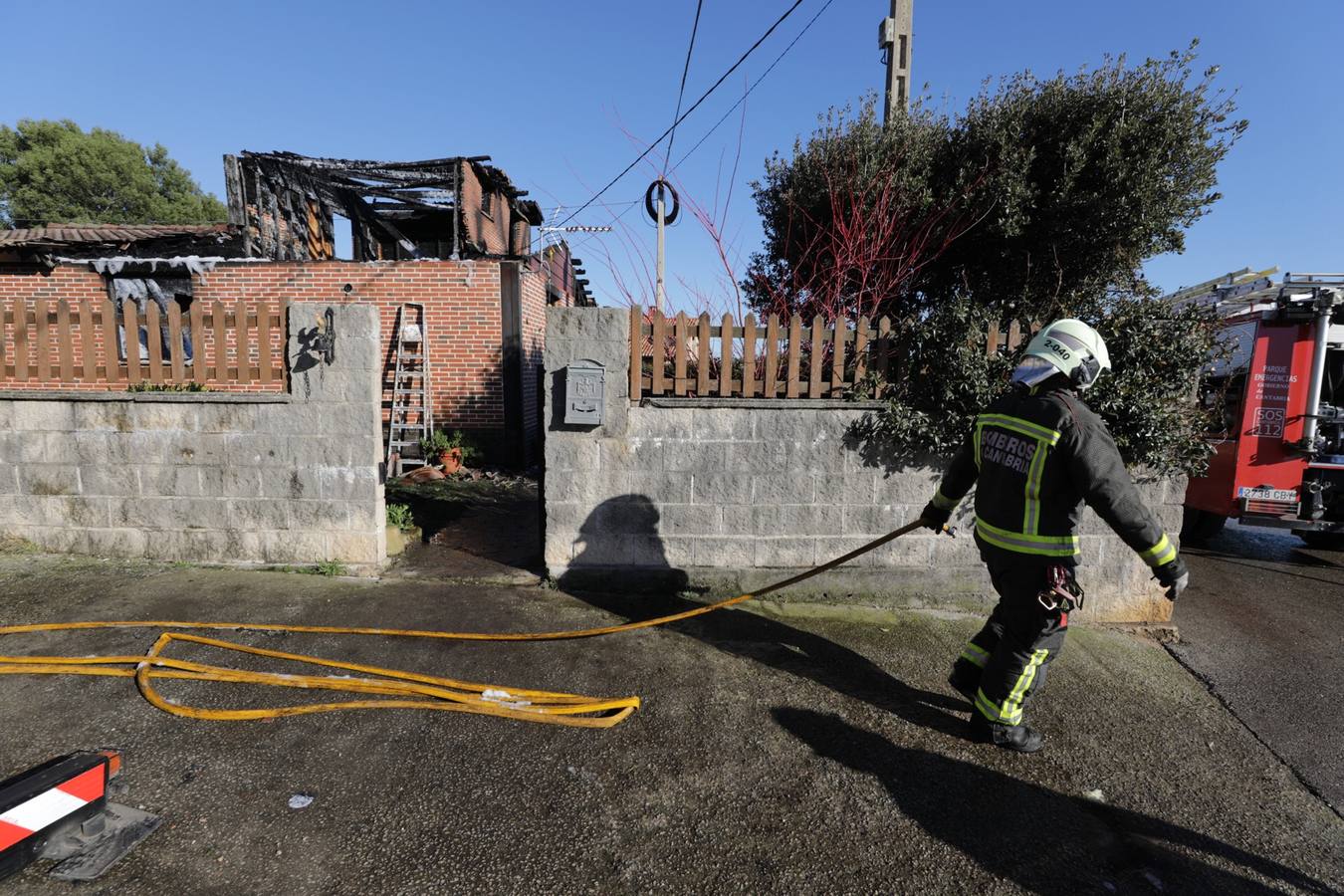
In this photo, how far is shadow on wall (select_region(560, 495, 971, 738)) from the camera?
317cm

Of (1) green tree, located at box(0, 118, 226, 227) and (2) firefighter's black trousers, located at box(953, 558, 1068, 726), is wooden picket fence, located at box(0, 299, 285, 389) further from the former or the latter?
(1) green tree, located at box(0, 118, 226, 227)

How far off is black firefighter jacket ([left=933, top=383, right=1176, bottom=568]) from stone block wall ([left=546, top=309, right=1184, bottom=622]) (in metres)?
1.38

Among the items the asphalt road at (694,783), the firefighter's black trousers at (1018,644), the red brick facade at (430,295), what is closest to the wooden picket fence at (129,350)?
the asphalt road at (694,783)

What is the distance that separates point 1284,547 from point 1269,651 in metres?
4.15

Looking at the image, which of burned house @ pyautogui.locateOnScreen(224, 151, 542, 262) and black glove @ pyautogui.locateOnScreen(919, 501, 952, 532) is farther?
burned house @ pyautogui.locateOnScreen(224, 151, 542, 262)

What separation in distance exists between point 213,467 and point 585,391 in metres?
2.70

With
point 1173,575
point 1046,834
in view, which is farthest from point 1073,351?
point 1046,834

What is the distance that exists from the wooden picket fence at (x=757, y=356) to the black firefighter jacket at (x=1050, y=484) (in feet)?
4.52

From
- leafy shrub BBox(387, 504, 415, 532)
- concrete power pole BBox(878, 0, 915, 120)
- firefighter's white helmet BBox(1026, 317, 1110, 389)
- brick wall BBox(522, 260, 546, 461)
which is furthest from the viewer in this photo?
brick wall BBox(522, 260, 546, 461)

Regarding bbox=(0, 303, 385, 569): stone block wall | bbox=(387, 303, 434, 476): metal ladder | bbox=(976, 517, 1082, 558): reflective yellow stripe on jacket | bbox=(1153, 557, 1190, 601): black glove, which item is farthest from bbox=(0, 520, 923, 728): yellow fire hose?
bbox=(387, 303, 434, 476): metal ladder

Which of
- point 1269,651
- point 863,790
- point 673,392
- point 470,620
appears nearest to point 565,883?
point 863,790

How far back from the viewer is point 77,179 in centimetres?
2683

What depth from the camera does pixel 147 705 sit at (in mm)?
2844

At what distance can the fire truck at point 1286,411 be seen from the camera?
19.6 feet
